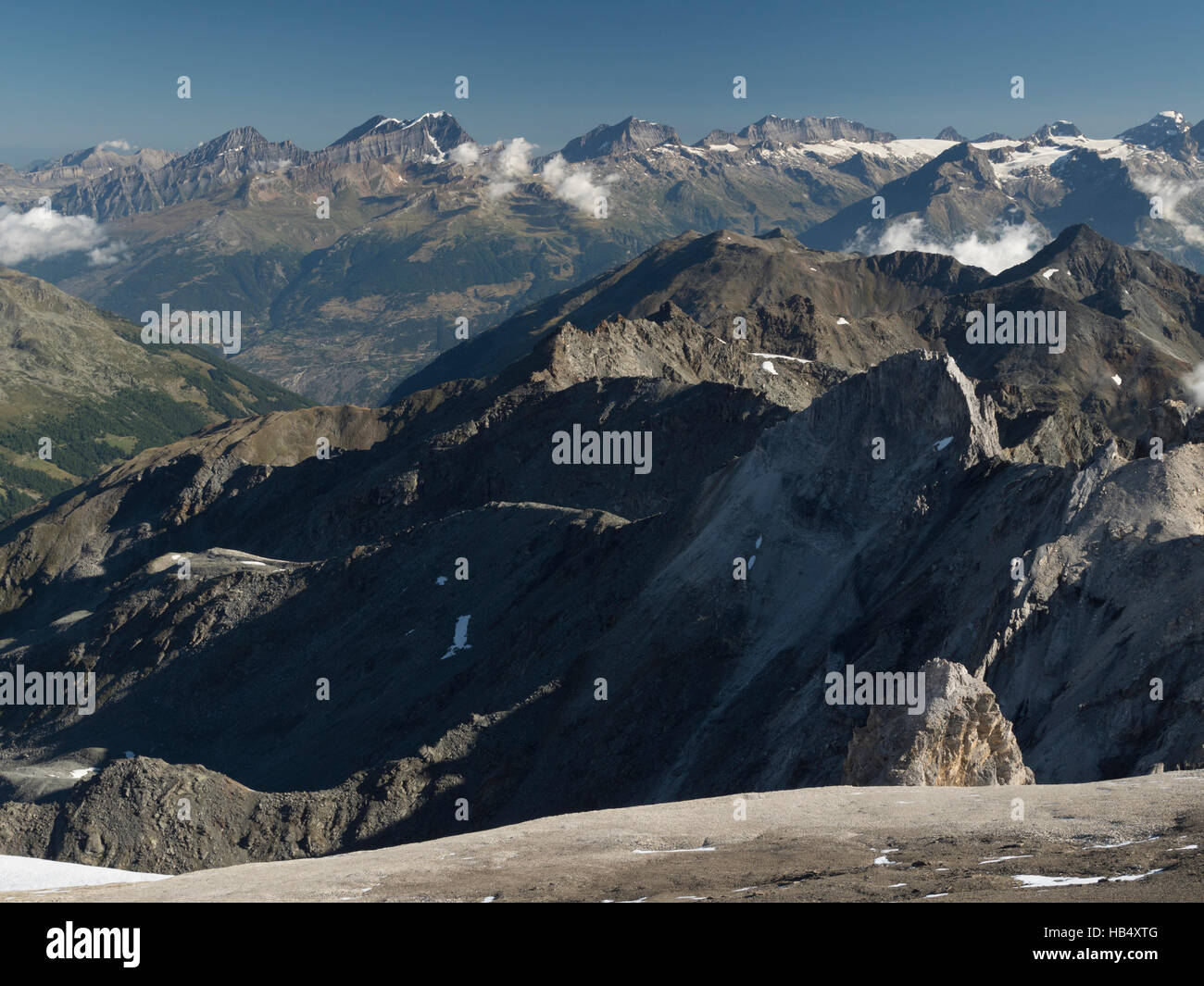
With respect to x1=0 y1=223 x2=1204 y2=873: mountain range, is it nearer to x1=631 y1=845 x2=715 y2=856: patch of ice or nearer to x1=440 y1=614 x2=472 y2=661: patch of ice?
x1=440 y1=614 x2=472 y2=661: patch of ice

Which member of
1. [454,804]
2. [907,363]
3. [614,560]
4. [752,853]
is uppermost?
[907,363]

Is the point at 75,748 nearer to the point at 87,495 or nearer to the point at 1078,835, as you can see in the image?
the point at 1078,835

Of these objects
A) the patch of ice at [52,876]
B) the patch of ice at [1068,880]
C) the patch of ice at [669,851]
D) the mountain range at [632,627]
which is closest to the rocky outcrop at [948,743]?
the mountain range at [632,627]

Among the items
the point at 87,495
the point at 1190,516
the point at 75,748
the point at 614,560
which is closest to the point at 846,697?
the point at 1190,516

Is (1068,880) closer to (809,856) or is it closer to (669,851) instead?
(809,856)

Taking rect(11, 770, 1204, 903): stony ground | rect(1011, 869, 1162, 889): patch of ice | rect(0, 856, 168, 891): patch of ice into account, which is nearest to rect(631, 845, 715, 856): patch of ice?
rect(11, 770, 1204, 903): stony ground

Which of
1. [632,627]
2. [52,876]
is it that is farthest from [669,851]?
[632,627]

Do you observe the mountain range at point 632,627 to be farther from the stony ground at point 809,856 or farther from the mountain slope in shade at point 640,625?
the stony ground at point 809,856
